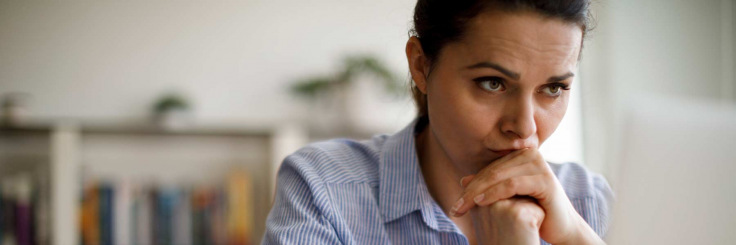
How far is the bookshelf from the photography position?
2.05 meters

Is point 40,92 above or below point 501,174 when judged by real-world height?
above

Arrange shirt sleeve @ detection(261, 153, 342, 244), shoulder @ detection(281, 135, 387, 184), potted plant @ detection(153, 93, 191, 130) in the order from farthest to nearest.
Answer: potted plant @ detection(153, 93, 191, 130) < shoulder @ detection(281, 135, 387, 184) < shirt sleeve @ detection(261, 153, 342, 244)

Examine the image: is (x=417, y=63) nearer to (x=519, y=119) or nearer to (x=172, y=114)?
(x=519, y=119)

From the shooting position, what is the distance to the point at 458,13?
3.02 feet

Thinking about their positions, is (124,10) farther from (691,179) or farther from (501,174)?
(691,179)

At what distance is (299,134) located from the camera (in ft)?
7.77

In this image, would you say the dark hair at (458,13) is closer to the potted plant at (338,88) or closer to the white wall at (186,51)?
the white wall at (186,51)

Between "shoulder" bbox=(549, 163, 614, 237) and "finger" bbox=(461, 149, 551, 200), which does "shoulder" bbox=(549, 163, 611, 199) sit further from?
"finger" bbox=(461, 149, 551, 200)

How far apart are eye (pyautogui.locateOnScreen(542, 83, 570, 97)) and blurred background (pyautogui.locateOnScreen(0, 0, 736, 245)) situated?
1.55 m

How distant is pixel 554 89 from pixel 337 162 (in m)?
0.42

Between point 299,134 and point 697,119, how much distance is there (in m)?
1.99

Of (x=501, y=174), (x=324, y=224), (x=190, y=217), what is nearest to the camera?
(x=501, y=174)

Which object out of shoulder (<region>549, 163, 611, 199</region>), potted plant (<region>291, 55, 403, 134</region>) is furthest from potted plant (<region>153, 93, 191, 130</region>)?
shoulder (<region>549, 163, 611, 199</region>)

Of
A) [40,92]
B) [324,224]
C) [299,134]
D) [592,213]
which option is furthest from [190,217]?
[592,213]
